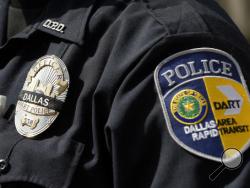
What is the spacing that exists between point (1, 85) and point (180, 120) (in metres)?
0.42

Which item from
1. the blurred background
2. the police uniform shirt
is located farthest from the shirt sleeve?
the blurred background

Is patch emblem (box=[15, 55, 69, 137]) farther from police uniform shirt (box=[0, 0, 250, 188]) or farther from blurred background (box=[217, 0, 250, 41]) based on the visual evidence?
blurred background (box=[217, 0, 250, 41])

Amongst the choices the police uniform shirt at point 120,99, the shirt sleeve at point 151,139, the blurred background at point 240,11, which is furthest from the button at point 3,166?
the blurred background at point 240,11

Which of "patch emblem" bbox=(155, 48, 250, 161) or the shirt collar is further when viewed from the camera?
the shirt collar

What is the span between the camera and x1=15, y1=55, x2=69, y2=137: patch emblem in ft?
3.84

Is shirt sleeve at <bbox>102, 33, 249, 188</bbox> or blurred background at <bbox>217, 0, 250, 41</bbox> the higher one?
shirt sleeve at <bbox>102, 33, 249, 188</bbox>

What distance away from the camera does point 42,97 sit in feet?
3.88

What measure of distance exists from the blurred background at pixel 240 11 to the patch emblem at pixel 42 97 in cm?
294

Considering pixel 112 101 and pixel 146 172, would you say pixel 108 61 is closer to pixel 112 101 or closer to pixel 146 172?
pixel 112 101

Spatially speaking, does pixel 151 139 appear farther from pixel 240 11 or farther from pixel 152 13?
pixel 240 11

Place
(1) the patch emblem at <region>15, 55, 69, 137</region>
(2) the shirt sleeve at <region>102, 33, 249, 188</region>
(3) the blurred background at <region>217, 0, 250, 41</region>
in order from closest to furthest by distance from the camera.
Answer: (2) the shirt sleeve at <region>102, 33, 249, 188</region> < (1) the patch emblem at <region>15, 55, 69, 137</region> < (3) the blurred background at <region>217, 0, 250, 41</region>

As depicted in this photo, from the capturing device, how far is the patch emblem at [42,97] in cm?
117

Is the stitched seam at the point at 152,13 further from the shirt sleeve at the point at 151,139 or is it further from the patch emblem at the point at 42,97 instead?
the patch emblem at the point at 42,97

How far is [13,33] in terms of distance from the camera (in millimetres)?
1380
